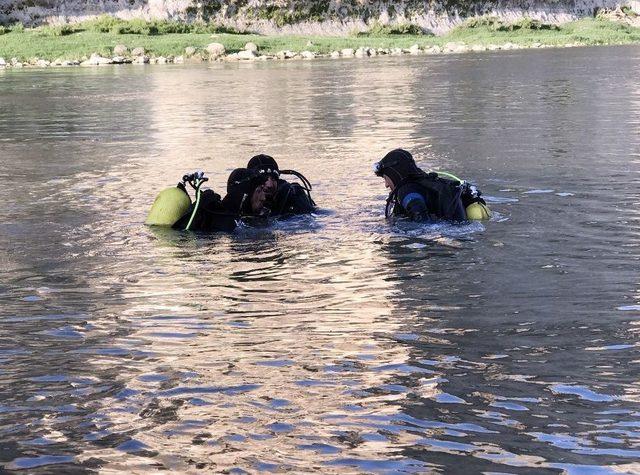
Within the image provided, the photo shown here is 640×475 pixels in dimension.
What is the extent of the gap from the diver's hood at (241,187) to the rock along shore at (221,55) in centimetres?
5914

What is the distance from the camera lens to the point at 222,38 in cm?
8206

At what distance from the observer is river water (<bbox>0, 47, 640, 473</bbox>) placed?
5.45 meters

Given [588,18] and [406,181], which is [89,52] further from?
[406,181]

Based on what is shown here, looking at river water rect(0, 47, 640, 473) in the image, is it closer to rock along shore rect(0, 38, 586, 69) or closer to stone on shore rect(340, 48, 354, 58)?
rock along shore rect(0, 38, 586, 69)

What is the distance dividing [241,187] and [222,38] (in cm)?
7115

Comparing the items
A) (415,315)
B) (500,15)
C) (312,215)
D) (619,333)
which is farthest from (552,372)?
(500,15)

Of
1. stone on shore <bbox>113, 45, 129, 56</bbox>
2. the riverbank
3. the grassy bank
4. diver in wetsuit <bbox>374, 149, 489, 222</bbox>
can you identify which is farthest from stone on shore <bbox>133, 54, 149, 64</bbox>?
diver in wetsuit <bbox>374, 149, 489, 222</bbox>

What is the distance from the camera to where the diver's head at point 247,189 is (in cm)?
1234

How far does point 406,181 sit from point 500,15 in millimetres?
99297

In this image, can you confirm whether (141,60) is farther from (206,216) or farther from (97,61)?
(206,216)

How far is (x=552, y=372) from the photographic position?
6.46 meters

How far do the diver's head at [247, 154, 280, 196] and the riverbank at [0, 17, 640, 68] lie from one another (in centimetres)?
5955

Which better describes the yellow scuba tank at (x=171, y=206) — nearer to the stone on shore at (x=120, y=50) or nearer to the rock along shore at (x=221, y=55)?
the rock along shore at (x=221, y=55)

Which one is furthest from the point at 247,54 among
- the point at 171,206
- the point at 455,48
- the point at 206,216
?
the point at 206,216
